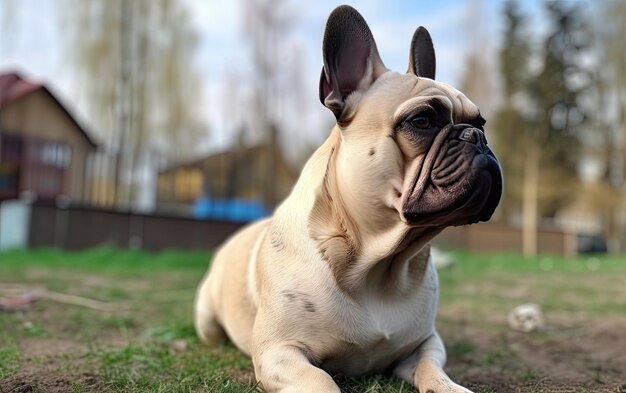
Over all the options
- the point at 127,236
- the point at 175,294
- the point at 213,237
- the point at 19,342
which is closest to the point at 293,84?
the point at 213,237

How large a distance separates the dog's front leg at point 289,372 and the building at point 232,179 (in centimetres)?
1705

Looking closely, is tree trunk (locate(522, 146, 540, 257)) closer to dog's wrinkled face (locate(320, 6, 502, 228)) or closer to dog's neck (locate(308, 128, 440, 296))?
dog's neck (locate(308, 128, 440, 296))

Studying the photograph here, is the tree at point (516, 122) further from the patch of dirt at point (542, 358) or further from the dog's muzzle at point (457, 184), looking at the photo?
the dog's muzzle at point (457, 184)

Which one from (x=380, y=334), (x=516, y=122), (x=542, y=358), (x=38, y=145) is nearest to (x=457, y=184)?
(x=380, y=334)

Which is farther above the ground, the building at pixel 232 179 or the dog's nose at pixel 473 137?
the dog's nose at pixel 473 137

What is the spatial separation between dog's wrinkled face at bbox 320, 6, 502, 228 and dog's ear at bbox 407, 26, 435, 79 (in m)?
0.43

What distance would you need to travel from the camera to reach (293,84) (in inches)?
854

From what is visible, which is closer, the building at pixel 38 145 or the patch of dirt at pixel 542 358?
the patch of dirt at pixel 542 358

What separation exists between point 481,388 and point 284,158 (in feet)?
67.7

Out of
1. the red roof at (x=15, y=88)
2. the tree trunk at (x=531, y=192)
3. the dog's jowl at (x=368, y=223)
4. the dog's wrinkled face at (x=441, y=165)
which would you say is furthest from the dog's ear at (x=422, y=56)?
the tree trunk at (x=531, y=192)

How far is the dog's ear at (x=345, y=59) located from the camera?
7.19 ft

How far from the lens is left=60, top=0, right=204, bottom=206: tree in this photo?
18141mm

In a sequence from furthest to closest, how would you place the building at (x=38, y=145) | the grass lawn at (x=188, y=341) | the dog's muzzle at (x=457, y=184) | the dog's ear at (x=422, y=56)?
the building at (x=38, y=145), the dog's ear at (x=422, y=56), the grass lawn at (x=188, y=341), the dog's muzzle at (x=457, y=184)

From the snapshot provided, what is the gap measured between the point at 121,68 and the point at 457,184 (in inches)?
718
